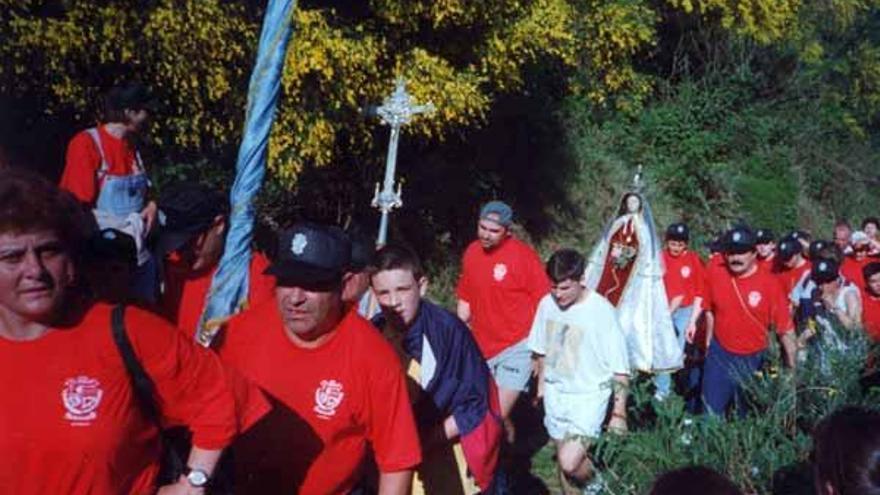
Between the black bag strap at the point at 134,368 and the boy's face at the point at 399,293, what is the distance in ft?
5.65

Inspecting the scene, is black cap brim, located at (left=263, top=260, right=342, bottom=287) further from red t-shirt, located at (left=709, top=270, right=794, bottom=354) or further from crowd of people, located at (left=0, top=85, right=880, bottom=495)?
red t-shirt, located at (left=709, top=270, right=794, bottom=354)

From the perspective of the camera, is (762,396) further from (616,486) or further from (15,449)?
(15,449)

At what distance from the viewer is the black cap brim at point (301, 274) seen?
3.77 metres

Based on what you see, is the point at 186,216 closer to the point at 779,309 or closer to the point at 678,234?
the point at 779,309

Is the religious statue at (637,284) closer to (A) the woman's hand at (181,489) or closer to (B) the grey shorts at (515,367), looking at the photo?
(B) the grey shorts at (515,367)

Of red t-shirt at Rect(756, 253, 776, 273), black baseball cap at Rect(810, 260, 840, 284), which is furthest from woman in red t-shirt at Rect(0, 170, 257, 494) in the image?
black baseball cap at Rect(810, 260, 840, 284)

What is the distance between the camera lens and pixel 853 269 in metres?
11.2

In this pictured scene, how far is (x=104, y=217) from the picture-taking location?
576 cm

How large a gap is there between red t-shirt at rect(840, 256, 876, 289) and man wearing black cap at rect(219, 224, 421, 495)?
740cm

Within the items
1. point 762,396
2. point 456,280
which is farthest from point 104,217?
point 456,280

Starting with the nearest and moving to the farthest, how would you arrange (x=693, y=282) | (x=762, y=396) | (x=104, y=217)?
(x=762, y=396), (x=104, y=217), (x=693, y=282)

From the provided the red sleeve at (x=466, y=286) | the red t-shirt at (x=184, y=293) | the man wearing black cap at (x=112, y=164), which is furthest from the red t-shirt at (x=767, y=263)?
the red t-shirt at (x=184, y=293)

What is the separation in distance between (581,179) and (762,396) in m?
13.0

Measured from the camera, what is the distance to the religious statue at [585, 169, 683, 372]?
375 inches
